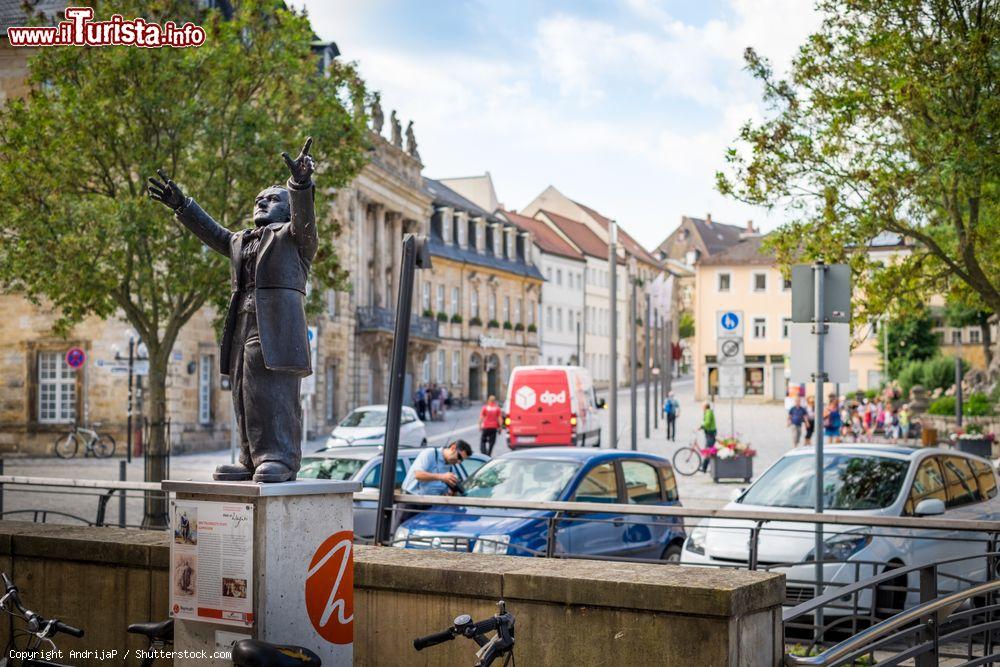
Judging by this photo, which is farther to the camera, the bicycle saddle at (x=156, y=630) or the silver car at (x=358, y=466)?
the silver car at (x=358, y=466)

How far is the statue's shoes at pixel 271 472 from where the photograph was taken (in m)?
5.97

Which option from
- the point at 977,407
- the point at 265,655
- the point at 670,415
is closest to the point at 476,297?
the point at 670,415

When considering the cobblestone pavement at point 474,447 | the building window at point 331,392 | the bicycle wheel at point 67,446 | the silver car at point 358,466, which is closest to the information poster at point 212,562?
the cobblestone pavement at point 474,447

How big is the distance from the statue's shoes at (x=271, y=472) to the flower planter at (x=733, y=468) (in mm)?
23951

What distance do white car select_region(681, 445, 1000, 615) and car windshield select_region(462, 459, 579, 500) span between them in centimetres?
157

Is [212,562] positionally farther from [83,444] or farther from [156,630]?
[83,444]

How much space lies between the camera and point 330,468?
56.0ft

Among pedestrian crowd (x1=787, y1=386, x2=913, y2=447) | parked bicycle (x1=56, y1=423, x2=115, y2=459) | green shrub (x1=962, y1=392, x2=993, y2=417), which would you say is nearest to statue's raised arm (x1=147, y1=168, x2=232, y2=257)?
pedestrian crowd (x1=787, y1=386, x2=913, y2=447)

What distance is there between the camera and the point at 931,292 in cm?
2130

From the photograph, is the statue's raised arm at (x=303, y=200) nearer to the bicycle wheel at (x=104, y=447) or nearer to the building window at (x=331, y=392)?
the bicycle wheel at (x=104, y=447)

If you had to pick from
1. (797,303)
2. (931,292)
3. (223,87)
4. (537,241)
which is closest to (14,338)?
(223,87)

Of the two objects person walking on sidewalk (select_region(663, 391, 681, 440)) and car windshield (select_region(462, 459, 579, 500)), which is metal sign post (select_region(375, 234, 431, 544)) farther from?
person walking on sidewalk (select_region(663, 391, 681, 440))

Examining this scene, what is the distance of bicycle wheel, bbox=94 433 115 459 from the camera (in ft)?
128

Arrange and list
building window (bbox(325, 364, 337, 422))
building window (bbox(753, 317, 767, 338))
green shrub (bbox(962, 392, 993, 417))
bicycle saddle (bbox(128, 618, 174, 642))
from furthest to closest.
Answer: building window (bbox(753, 317, 767, 338))
building window (bbox(325, 364, 337, 422))
green shrub (bbox(962, 392, 993, 417))
bicycle saddle (bbox(128, 618, 174, 642))
